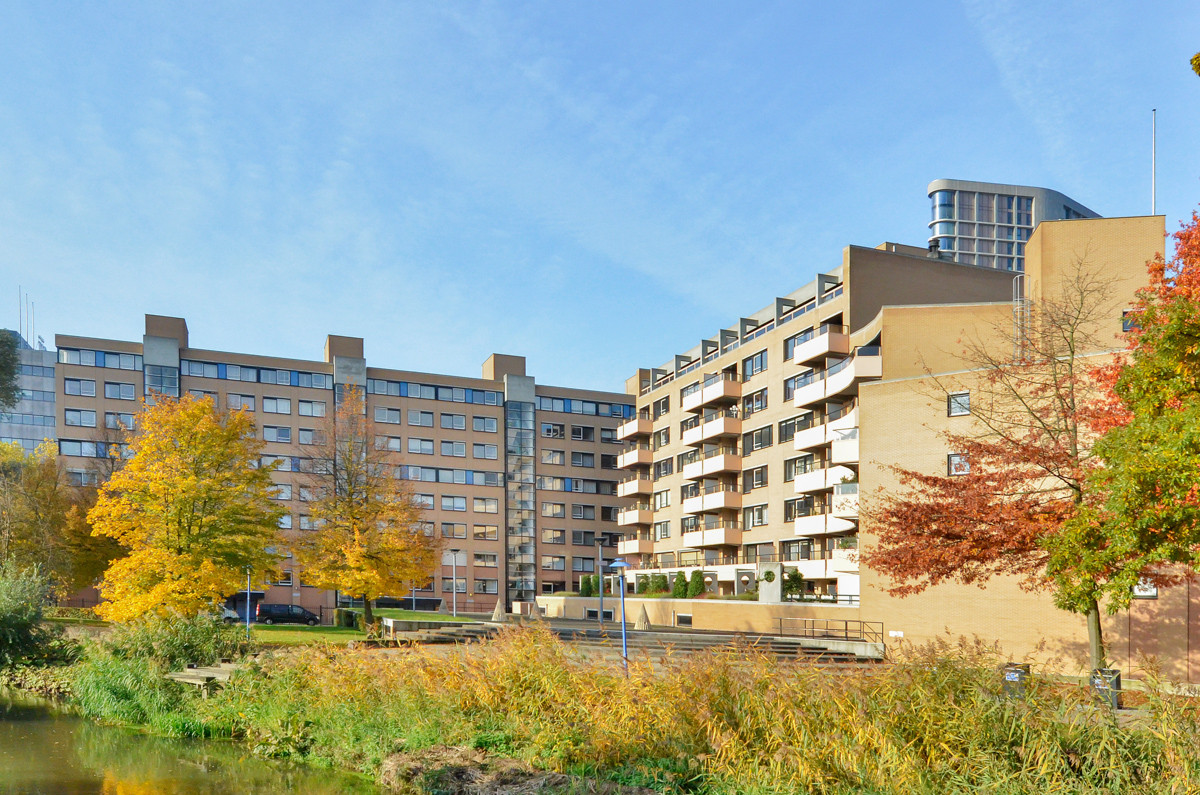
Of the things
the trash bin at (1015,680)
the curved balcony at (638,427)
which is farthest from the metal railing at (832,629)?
the curved balcony at (638,427)

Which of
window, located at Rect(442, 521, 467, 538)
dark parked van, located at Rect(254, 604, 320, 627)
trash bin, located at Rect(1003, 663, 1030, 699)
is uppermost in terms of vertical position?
trash bin, located at Rect(1003, 663, 1030, 699)

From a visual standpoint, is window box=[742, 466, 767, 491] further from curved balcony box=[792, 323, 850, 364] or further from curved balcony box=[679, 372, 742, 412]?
curved balcony box=[792, 323, 850, 364]

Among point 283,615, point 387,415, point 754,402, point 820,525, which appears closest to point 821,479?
point 820,525

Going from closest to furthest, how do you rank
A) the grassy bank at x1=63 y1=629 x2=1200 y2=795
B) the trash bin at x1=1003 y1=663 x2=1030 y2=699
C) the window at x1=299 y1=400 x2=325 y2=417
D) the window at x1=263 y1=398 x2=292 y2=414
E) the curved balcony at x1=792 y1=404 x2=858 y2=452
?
the grassy bank at x1=63 y1=629 x2=1200 y2=795, the trash bin at x1=1003 y1=663 x2=1030 y2=699, the curved balcony at x1=792 y1=404 x2=858 y2=452, the window at x1=263 y1=398 x2=292 y2=414, the window at x1=299 y1=400 x2=325 y2=417

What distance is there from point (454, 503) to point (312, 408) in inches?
617

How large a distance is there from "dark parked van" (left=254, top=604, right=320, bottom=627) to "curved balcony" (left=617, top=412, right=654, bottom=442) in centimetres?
2981

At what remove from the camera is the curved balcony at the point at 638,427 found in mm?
83375

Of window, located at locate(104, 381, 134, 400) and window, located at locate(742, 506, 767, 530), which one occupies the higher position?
window, located at locate(104, 381, 134, 400)

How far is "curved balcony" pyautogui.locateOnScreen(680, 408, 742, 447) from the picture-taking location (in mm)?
67062

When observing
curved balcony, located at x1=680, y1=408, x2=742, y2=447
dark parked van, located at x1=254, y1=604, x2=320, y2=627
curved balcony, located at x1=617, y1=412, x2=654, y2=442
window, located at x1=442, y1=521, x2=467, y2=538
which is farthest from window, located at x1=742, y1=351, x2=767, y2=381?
window, located at x1=442, y1=521, x2=467, y2=538

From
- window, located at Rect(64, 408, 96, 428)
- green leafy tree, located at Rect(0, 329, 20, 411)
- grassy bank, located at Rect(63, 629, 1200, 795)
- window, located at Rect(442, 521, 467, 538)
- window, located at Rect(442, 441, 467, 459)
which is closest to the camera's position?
grassy bank, located at Rect(63, 629, 1200, 795)

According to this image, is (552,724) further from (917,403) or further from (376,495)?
(376,495)

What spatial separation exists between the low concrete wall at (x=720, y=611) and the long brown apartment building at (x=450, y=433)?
55.9ft

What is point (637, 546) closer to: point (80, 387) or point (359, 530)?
point (359, 530)
